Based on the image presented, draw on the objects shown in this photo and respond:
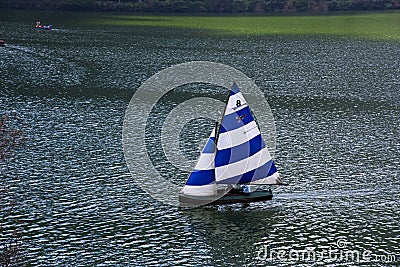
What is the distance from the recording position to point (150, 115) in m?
88.2

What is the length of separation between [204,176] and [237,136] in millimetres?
4306

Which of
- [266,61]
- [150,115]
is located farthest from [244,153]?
[266,61]

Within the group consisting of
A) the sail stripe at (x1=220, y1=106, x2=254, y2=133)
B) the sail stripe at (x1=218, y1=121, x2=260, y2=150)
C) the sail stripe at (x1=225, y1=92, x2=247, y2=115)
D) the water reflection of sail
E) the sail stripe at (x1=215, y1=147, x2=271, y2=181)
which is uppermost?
the sail stripe at (x1=225, y1=92, x2=247, y2=115)

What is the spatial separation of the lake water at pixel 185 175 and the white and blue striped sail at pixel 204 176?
1.87 metres

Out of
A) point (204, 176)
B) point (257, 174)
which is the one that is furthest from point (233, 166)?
point (204, 176)

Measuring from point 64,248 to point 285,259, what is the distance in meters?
15.0

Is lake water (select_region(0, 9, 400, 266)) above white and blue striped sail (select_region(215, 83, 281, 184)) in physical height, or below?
below

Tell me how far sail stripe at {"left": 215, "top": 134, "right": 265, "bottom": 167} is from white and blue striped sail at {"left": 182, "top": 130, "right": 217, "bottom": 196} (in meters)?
0.64

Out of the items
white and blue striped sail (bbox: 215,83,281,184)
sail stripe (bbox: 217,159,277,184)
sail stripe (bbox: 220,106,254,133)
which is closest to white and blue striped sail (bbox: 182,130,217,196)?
white and blue striped sail (bbox: 215,83,281,184)

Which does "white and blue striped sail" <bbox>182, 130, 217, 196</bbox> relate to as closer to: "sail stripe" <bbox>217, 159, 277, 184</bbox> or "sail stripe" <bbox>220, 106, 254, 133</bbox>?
"sail stripe" <bbox>220, 106, 254, 133</bbox>

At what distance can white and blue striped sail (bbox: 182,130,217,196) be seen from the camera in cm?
5628

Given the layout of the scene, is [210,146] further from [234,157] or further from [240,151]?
[240,151]

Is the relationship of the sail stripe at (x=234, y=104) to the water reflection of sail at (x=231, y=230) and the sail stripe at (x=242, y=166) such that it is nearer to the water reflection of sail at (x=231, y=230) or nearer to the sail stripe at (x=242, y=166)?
the sail stripe at (x=242, y=166)

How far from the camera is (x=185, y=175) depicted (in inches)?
2549
